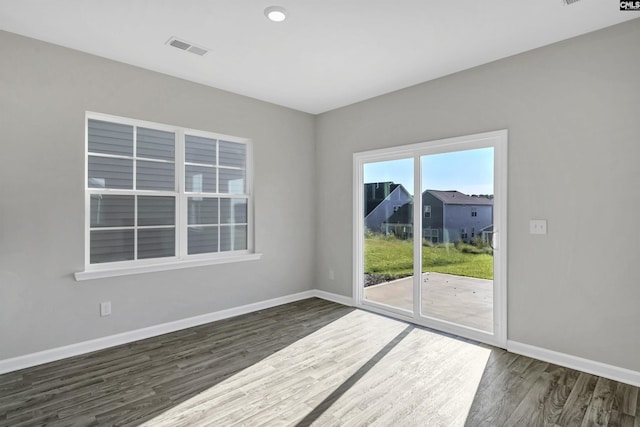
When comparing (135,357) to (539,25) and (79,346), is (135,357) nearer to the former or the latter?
(79,346)

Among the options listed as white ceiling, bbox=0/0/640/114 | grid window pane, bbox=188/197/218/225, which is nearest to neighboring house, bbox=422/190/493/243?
white ceiling, bbox=0/0/640/114

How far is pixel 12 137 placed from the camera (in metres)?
2.83

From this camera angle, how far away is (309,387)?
2568 millimetres

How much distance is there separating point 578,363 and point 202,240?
12.9ft

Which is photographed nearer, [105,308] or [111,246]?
[105,308]

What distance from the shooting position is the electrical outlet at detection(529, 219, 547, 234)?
303 centimetres

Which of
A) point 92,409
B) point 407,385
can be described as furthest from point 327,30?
point 92,409

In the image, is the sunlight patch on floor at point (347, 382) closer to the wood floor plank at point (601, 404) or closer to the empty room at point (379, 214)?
the empty room at point (379, 214)

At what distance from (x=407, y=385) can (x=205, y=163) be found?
3.22 meters

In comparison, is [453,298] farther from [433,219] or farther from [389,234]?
[389,234]

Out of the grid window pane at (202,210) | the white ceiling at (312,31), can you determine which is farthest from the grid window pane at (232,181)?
the white ceiling at (312,31)

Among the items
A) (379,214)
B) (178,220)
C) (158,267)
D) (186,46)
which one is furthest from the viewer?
(379,214)

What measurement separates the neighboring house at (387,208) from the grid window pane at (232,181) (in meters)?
1.69

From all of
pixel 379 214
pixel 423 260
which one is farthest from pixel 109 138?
pixel 423 260
